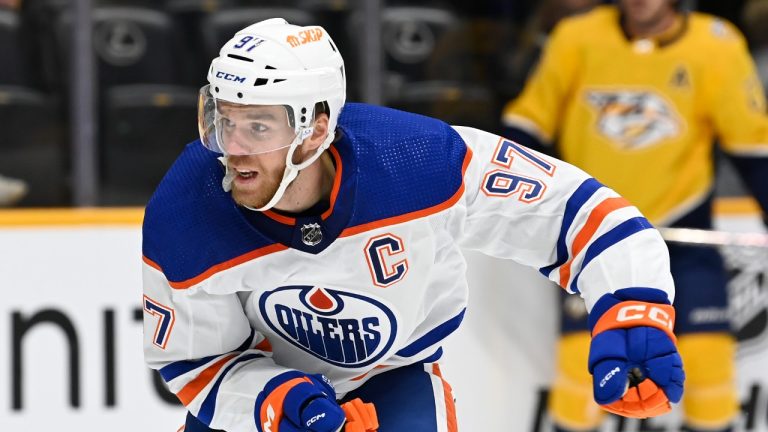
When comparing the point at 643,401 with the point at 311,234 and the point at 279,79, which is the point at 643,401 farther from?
the point at 279,79

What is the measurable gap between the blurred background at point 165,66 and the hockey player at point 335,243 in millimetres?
1738

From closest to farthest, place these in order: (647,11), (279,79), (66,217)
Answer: (279,79) < (647,11) < (66,217)

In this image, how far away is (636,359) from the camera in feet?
8.06

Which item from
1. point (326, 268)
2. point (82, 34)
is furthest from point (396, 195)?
point (82, 34)

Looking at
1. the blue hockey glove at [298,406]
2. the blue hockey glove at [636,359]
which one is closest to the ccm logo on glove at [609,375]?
the blue hockey glove at [636,359]

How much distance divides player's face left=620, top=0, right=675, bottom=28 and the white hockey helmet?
1728 mm

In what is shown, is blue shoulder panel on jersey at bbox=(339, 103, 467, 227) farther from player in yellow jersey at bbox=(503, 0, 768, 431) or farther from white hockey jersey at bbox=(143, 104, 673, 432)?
player in yellow jersey at bbox=(503, 0, 768, 431)

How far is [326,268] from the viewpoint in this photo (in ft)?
8.76

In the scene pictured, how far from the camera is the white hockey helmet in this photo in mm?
2518

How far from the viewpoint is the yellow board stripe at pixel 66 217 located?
Result: 4.22 m

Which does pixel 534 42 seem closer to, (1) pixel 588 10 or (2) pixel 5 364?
(1) pixel 588 10

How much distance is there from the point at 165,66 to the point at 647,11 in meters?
1.48

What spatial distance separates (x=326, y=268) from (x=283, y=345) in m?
0.27

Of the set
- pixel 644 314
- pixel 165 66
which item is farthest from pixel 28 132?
pixel 644 314
